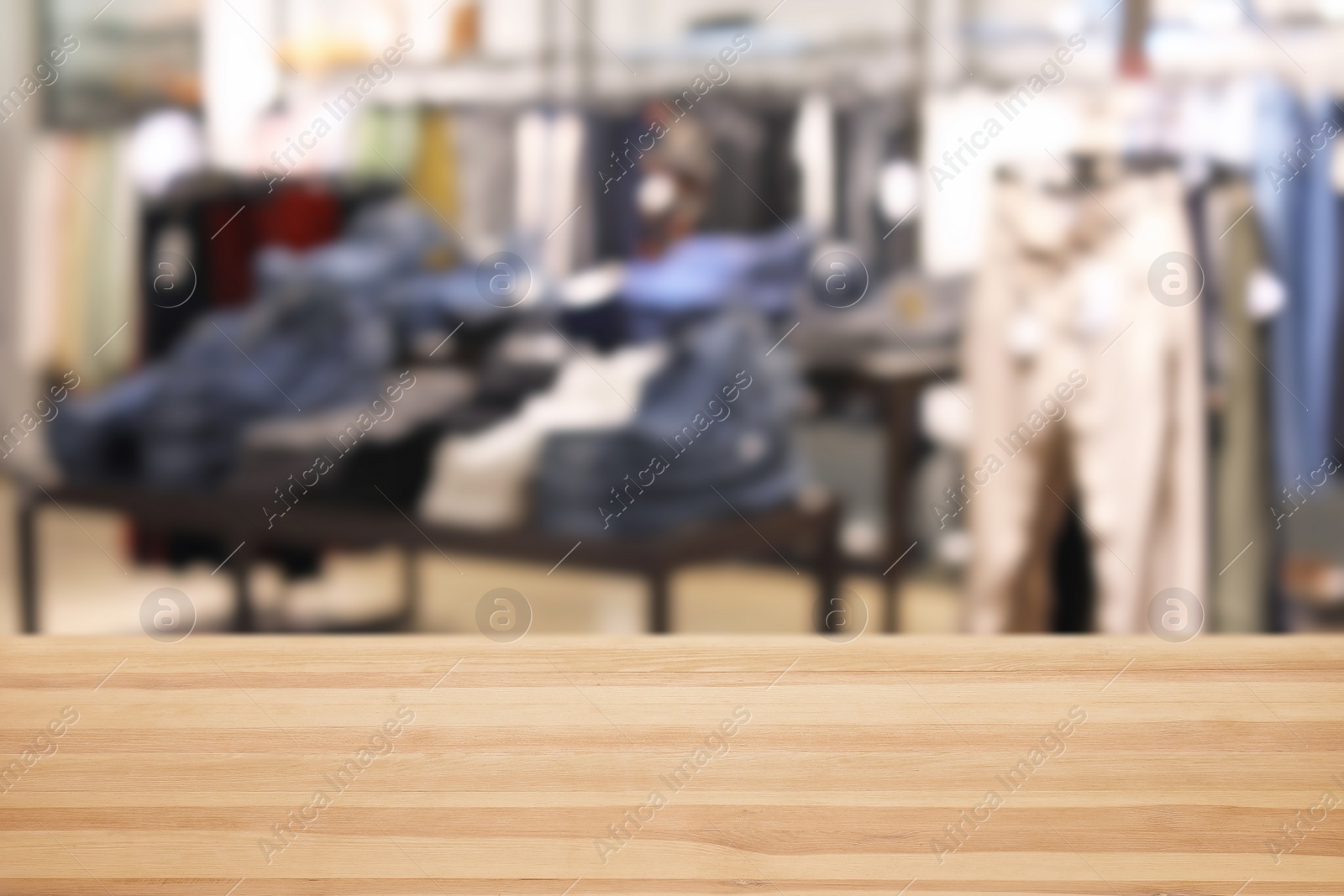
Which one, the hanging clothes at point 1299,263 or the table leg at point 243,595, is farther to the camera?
the table leg at point 243,595

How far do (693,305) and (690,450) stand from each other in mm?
152

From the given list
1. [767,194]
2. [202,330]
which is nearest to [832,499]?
[767,194]

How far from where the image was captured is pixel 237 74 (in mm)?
1354

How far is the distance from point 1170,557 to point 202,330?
39.7 inches

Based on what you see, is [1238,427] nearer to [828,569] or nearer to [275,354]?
[828,569]

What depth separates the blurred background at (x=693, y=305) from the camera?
4.17 feet

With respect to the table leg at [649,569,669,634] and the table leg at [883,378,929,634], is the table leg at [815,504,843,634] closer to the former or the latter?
the table leg at [883,378,929,634]

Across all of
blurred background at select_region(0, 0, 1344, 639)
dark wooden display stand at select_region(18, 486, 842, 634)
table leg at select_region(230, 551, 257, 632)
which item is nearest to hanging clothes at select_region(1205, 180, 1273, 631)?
blurred background at select_region(0, 0, 1344, 639)

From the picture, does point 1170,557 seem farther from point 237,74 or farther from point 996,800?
point 237,74

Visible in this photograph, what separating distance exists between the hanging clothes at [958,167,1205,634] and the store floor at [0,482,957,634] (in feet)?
0.43

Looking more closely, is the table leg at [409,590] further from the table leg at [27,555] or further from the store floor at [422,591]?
the table leg at [27,555]

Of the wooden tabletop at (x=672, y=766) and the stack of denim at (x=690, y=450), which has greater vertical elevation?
the stack of denim at (x=690, y=450)

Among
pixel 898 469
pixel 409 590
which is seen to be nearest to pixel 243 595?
pixel 409 590

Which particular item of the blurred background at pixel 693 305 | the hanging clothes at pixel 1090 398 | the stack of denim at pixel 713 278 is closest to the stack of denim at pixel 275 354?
the blurred background at pixel 693 305
